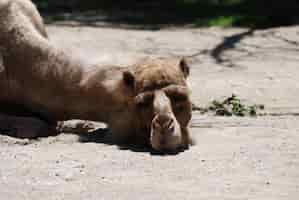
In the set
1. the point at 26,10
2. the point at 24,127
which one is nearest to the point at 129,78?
the point at 24,127

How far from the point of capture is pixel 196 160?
5242mm

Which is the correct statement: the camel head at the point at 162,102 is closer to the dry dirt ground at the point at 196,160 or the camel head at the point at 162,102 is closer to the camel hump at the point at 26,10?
the dry dirt ground at the point at 196,160

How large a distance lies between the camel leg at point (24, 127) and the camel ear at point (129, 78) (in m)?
0.98

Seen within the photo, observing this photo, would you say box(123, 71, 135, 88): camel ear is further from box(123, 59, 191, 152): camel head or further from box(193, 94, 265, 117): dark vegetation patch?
box(193, 94, 265, 117): dark vegetation patch

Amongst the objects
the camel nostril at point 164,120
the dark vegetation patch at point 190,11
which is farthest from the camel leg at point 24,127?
the dark vegetation patch at point 190,11

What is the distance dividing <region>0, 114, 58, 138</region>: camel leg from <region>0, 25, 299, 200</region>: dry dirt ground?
0.16m

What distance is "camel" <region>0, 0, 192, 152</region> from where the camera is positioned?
546cm

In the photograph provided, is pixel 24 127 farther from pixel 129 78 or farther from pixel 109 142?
pixel 129 78

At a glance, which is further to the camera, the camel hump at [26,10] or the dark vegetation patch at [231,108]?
the dark vegetation patch at [231,108]

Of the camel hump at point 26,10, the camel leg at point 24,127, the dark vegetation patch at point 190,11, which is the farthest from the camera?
the dark vegetation patch at point 190,11

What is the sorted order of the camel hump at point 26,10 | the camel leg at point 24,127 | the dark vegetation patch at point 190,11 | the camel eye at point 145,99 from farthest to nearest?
the dark vegetation patch at point 190,11 → the camel hump at point 26,10 → the camel leg at point 24,127 → the camel eye at point 145,99

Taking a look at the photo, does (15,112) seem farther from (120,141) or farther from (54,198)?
(54,198)

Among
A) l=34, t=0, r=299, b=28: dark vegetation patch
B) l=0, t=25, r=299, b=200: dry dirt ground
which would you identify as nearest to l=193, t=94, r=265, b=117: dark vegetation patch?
l=0, t=25, r=299, b=200: dry dirt ground

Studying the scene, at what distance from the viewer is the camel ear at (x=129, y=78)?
562 cm
